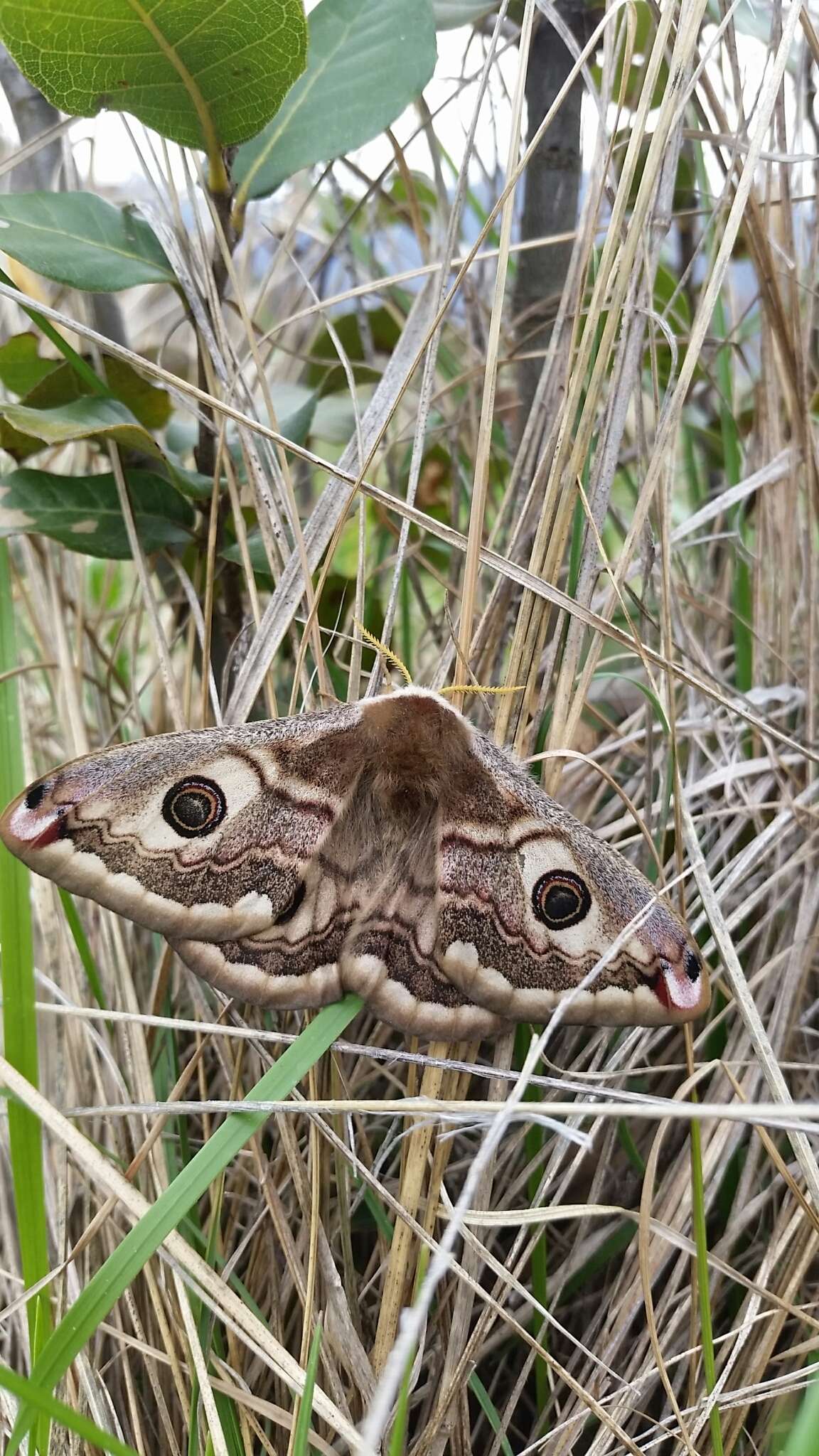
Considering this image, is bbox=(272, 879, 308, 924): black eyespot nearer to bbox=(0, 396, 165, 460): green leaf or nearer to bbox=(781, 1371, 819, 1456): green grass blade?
bbox=(0, 396, 165, 460): green leaf

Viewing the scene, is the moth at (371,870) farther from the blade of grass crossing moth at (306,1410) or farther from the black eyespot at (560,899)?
the blade of grass crossing moth at (306,1410)

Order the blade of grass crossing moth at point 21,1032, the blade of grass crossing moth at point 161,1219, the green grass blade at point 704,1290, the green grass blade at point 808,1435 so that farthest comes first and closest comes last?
1. the blade of grass crossing moth at point 21,1032
2. the green grass blade at point 704,1290
3. the blade of grass crossing moth at point 161,1219
4. the green grass blade at point 808,1435

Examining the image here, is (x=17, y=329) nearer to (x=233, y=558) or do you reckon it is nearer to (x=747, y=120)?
(x=233, y=558)

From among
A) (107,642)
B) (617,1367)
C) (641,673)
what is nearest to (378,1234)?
(617,1367)

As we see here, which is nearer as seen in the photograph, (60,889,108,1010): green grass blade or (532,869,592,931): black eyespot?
(532,869,592,931): black eyespot

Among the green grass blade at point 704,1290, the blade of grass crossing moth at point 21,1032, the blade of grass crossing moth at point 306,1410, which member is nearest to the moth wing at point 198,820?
the blade of grass crossing moth at point 21,1032

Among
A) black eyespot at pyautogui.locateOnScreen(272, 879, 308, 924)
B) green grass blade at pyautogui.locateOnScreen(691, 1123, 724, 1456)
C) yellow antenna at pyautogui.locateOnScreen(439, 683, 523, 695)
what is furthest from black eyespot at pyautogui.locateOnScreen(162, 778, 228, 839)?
green grass blade at pyautogui.locateOnScreen(691, 1123, 724, 1456)

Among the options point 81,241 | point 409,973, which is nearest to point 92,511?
point 81,241
